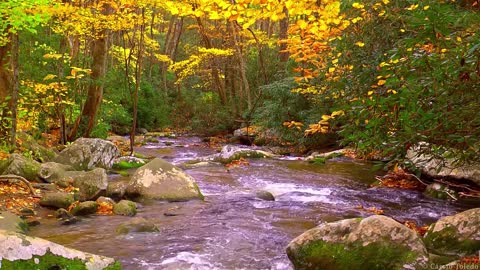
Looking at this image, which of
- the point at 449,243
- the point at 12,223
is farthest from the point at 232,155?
the point at 449,243

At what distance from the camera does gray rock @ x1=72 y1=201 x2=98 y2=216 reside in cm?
791

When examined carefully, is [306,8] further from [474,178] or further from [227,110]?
[227,110]

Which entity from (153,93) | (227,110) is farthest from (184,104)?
(227,110)

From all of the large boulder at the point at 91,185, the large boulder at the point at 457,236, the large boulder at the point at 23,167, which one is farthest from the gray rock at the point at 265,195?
the large boulder at the point at 23,167

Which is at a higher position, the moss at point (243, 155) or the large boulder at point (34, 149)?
the large boulder at point (34, 149)

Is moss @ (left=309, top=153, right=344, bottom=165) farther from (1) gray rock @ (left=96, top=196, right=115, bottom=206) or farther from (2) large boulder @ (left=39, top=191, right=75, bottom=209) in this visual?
(2) large boulder @ (left=39, top=191, right=75, bottom=209)

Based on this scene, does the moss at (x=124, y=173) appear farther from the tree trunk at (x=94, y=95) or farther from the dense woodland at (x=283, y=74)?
the tree trunk at (x=94, y=95)

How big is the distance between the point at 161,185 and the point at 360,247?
5.27m

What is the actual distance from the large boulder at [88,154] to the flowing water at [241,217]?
4.24ft

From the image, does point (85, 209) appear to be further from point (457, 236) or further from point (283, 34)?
point (283, 34)

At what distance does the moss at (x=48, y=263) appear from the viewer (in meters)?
3.94

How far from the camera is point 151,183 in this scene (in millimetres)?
9461

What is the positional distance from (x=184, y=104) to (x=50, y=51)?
16.7 meters

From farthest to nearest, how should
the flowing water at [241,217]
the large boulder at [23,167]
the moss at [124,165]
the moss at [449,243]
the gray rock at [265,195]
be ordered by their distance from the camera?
the moss at [124,165]
the gray rock at [265,195]
the large boulder at [23,167]
the flowing water at [241,217]
the moss at [449,243]
